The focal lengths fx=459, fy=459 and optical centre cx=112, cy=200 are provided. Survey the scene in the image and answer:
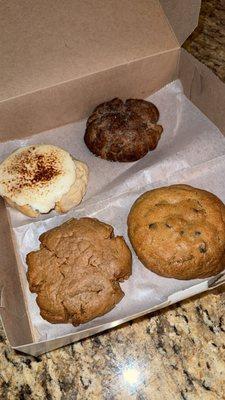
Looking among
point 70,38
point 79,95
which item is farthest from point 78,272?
point 70,38

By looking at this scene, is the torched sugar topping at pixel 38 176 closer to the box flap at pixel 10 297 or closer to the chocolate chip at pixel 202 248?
the box flap at pixel 10 297

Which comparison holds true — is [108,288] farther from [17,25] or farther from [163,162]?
[17,25]

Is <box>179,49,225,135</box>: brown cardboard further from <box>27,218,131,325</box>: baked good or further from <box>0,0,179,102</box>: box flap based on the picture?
<box>27,218,131,325</box>: baked good

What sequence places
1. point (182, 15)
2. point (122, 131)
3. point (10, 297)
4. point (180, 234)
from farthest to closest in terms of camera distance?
point (122, 131), point (182, 15), point (180, 234), point (10, 297)

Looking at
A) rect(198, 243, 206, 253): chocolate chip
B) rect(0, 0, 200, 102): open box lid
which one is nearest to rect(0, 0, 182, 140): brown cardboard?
rect(0, 0, 200, 102): open box lid

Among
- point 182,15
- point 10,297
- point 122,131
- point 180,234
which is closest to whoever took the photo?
point 10,297

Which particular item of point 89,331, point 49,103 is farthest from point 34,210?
point 89,331

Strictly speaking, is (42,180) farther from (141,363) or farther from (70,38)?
(141,363)
